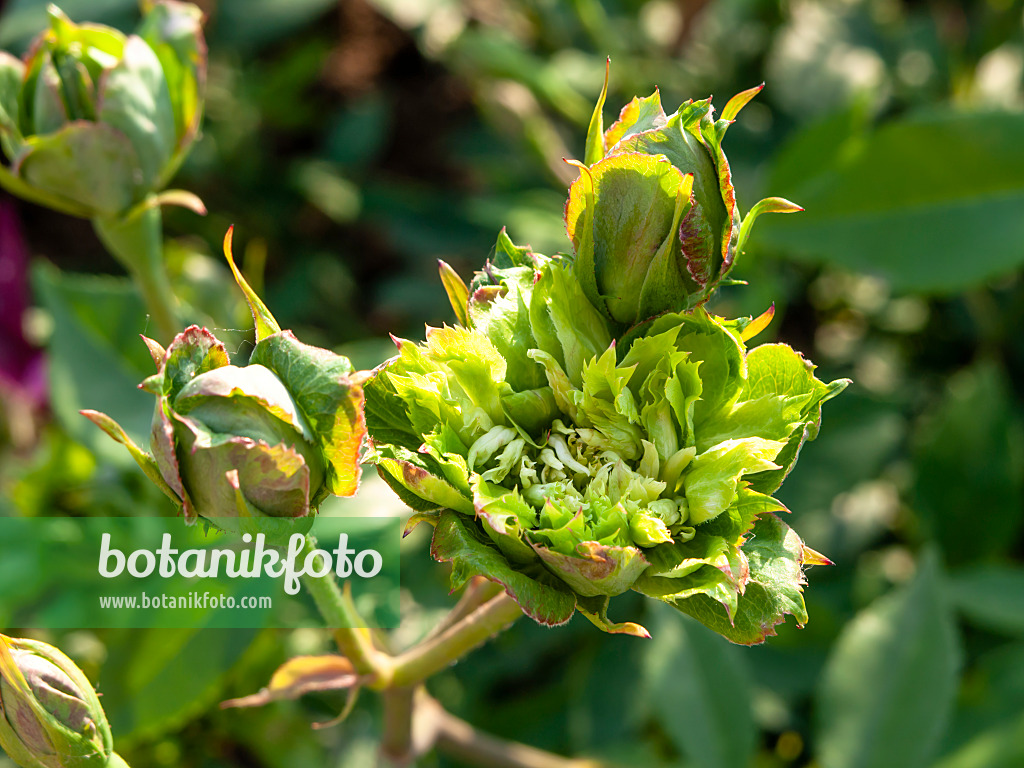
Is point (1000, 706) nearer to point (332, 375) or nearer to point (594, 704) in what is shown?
point (594, 704)

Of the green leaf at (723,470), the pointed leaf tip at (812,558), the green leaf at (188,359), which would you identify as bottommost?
the pointed leaf tip at (812,558)

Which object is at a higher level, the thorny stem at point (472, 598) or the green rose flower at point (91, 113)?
the green rose flower at point (91, 113)

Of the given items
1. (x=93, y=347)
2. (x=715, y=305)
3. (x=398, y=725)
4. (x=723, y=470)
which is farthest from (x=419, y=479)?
(x=715, y=305)

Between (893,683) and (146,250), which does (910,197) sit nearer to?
(893,683)

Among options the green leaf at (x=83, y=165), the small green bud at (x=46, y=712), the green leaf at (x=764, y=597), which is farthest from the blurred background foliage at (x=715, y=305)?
the green leaf at (x=764, y=597)

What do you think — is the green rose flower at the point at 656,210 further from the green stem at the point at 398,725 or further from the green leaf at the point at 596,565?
the green stem at the point at 398,725

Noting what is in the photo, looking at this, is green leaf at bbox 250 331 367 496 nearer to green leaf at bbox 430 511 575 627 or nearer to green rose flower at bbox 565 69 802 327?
green leaf at bbox 430 511 575 627
